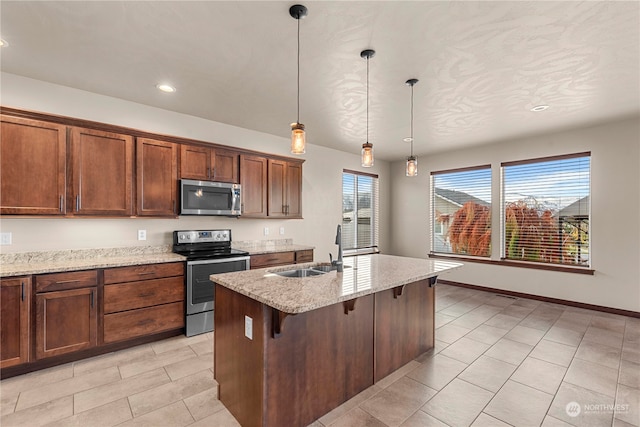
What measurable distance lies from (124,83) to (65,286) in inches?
78.9

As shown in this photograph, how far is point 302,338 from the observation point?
195 centimetres

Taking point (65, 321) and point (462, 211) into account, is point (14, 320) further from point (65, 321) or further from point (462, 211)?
point (462, 211)

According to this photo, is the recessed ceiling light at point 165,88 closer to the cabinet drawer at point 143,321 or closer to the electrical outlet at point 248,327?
the cabinet drawer at point 143,321

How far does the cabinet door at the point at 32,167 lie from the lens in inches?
102

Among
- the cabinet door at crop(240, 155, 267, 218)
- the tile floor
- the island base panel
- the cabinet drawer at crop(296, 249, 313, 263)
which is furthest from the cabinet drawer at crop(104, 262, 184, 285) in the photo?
the island base panel

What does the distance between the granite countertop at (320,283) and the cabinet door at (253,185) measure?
6.03ft

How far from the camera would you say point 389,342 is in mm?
2578

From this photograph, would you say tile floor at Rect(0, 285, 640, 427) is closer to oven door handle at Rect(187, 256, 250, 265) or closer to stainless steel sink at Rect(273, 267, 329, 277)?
oven door handle at Rect(187, 256, 250, 265)

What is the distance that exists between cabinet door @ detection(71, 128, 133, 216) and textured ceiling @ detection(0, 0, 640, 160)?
554 mm

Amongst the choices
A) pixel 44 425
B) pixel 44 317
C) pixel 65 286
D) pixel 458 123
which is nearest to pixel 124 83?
pixel 65 286

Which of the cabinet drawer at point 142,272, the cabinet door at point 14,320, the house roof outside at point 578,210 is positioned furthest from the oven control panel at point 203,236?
the house roof outside at point 578,210

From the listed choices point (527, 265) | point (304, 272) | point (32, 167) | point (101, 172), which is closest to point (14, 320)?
point (32, 167)

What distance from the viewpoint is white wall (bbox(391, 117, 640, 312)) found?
13.2 ft

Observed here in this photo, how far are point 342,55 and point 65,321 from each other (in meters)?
3.36
